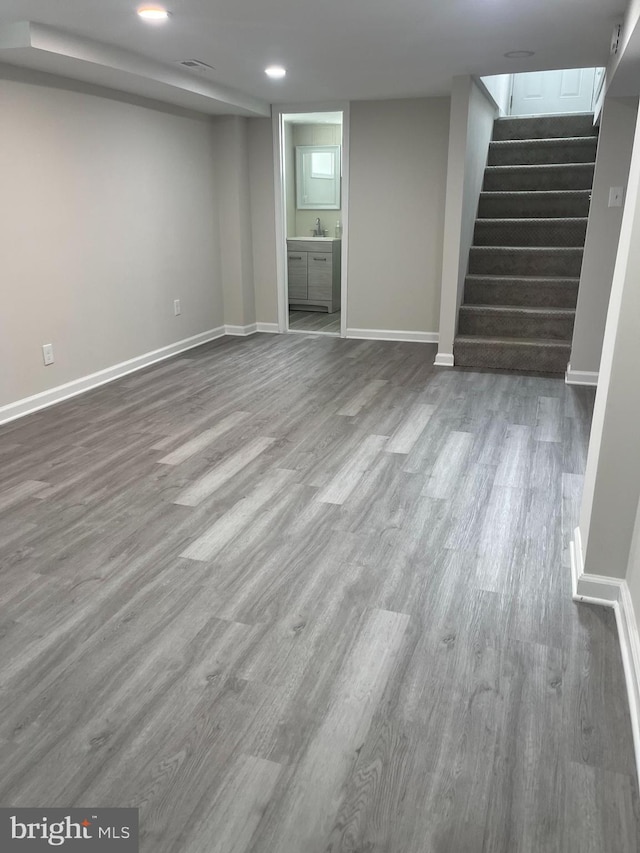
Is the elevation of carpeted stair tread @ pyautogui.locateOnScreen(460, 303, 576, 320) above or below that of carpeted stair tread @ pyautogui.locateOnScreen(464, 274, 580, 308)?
below

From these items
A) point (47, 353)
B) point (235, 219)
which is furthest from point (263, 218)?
point (47, 353)

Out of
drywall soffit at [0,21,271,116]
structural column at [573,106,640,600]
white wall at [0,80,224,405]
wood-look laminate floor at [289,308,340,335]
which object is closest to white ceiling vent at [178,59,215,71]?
drywall soffit at [0,21,271,116]

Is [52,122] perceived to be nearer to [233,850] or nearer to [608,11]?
[608,11]

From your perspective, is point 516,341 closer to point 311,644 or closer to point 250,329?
point 250,329

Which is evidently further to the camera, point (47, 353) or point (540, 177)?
point (540, 177)

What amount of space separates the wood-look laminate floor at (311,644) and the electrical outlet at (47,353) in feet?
2.18

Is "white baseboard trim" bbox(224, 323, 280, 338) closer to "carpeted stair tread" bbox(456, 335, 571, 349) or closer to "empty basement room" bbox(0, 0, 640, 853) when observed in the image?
"empty basement room" bbox(0, 0, 640, 853)

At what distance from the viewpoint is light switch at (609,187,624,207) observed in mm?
4191

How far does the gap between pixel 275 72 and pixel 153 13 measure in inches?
60.9

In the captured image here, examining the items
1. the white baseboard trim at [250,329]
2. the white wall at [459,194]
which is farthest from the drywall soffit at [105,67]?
the white baseboard trim at [250,329]

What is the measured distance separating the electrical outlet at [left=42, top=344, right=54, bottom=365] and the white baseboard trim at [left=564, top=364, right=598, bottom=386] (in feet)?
12.0

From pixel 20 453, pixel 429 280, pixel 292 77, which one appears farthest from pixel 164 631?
pixel 429 280

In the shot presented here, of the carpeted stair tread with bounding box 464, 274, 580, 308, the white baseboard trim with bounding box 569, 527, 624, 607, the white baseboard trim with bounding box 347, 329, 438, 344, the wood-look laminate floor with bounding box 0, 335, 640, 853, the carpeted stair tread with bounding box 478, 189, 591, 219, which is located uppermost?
the carpeted stair tread with bounding box 478, 189, 591, 219

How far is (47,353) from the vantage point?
4.19 meters
